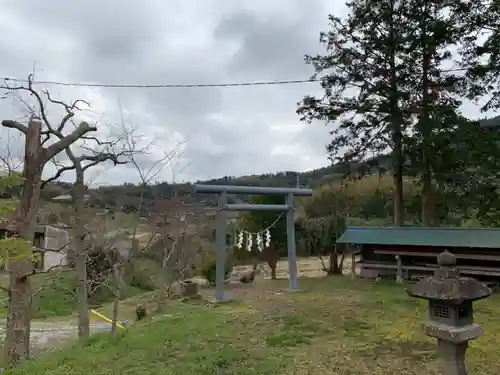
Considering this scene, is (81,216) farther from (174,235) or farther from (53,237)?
(53,237)

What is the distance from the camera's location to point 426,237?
9.30m

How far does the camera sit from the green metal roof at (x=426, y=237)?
847 cm

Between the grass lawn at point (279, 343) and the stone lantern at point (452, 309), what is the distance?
81 cm

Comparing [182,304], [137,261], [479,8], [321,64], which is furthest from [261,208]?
[137,261]

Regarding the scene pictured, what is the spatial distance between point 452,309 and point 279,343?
7.60ft

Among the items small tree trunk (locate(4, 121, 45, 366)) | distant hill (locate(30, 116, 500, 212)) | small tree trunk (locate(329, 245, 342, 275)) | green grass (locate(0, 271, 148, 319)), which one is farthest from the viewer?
green grass (locate(0, 271, 148, 319))

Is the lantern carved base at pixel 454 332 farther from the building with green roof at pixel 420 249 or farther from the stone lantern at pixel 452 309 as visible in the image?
the building with green roof at pixel 420 249

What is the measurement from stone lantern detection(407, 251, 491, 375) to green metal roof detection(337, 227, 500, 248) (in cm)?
550

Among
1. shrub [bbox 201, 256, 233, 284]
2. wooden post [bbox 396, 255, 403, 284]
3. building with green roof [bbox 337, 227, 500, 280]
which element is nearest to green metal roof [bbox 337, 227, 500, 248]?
building with green roof [bbox 337, 227, 500, 280]

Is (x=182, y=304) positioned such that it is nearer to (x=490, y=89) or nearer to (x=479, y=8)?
(x=490, y=89)

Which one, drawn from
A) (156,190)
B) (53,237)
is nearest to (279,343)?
(156,190)

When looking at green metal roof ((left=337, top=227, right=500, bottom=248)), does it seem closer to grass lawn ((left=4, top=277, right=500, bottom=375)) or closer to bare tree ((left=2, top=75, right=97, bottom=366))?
grass lawn ((left=4, top=277, right=500, bottom=375))

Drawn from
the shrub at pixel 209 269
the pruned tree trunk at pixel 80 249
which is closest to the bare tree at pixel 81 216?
the pruned tree trunk at pixel 80 249

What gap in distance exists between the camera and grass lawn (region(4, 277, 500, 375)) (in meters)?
4.42
